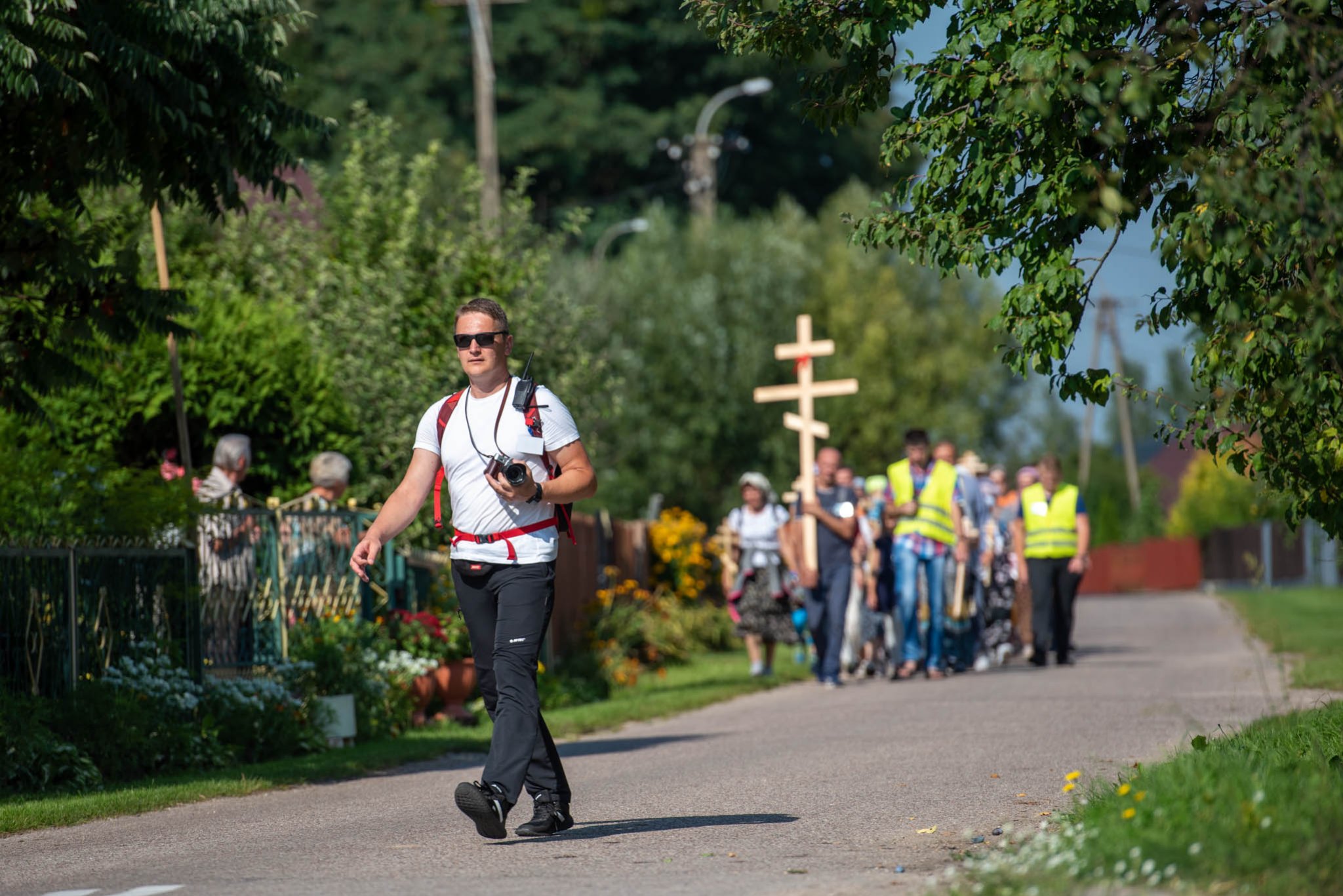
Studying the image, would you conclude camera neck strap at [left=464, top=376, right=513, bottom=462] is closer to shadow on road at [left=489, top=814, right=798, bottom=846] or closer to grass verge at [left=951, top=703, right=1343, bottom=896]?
shadow on road at [left=489, top=814, right=798, bottom=846]

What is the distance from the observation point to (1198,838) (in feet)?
15.7

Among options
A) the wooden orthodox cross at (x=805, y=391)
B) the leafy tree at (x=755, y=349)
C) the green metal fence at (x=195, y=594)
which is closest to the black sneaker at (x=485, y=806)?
the green metal fence at (x=195, y=594)

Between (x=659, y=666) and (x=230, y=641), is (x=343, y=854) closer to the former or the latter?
(x=230, y=641)

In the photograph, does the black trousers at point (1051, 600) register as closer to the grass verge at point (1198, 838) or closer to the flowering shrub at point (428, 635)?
the flowering shrub at point (428, 635)

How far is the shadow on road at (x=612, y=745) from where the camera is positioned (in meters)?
10.7

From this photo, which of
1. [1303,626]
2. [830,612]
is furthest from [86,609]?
[1303,626]

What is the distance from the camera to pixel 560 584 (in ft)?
57.6

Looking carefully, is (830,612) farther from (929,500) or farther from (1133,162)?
(1133,162)

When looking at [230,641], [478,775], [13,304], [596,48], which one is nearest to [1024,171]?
[478,775]

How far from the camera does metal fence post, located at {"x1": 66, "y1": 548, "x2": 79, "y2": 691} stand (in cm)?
934

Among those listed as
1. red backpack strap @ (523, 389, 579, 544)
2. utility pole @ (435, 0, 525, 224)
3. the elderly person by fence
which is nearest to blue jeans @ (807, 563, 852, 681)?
utility pole @ (435, 0, 525, 224)

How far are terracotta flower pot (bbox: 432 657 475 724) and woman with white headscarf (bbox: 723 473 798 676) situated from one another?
4.51m

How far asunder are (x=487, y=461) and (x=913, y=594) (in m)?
9.73

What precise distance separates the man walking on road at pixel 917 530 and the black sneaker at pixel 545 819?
9.46 m
